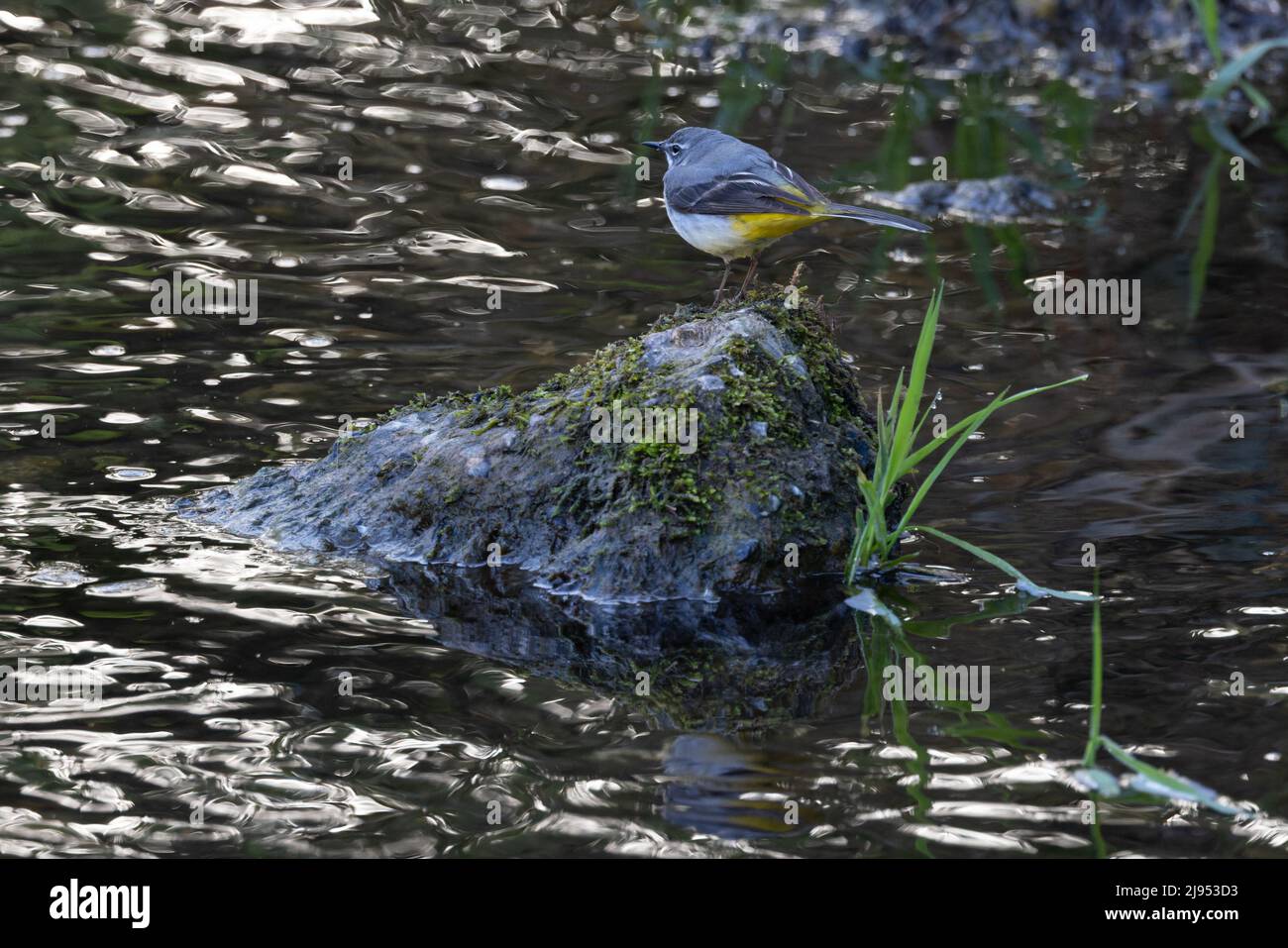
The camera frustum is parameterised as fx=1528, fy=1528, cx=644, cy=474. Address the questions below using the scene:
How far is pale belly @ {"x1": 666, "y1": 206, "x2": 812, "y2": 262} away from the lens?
6.55 meters

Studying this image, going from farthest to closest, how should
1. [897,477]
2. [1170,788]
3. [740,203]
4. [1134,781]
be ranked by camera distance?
1. [740,203]
2. [897,477]
3. [1134,781]
4. [1170,788]

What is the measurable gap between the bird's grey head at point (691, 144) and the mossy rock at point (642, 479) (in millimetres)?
836

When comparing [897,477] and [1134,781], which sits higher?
[897,477]

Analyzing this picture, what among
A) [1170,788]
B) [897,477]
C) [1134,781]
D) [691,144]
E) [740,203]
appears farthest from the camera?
[691,144]

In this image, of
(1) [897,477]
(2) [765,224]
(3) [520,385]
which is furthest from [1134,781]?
(3) [520,385]

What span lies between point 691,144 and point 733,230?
86 cm

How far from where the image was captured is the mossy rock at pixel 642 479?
6.04 metres

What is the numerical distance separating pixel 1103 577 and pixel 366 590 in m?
2.98

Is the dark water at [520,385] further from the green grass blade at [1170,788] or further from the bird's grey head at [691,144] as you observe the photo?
the bird's grey head at [691,144]

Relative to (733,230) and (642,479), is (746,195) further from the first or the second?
(642,479)

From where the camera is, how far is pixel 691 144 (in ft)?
24.0

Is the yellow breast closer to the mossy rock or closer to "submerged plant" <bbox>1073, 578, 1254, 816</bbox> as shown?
the mossy rock

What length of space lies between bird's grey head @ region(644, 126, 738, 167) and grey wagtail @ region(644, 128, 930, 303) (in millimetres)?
13

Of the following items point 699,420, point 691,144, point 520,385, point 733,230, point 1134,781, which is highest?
point 691,144
